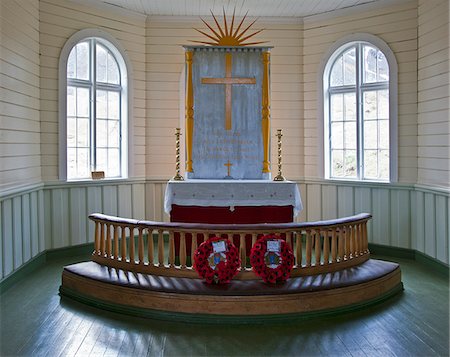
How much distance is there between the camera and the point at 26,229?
5.64m

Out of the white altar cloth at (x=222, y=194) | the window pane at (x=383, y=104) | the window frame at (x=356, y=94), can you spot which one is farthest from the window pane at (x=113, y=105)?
the window pane at (x=383, y=104)

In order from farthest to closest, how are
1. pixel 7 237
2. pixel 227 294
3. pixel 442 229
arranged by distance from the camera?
pixel 442 229 → pixel 7 237 → pixel 227 294

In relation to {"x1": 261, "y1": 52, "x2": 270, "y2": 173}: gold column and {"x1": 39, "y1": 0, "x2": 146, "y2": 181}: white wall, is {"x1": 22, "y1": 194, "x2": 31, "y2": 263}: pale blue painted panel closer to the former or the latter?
{"x1": 39, "y1": 0, "x2": 146, "y2": 181}: white wall

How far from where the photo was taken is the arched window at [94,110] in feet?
22.1

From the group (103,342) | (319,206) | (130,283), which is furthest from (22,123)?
(319,206)

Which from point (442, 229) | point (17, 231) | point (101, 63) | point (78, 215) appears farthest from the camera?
point (101, 63)

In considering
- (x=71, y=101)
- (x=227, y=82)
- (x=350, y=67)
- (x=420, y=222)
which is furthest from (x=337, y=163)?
(x=71, y=101)

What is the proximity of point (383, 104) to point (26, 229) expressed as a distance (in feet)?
16.3

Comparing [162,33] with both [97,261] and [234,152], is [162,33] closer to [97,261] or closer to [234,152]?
[234,152]

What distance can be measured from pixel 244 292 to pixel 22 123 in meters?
3.36

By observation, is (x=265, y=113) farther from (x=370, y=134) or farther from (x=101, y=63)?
(x=101, y=63)

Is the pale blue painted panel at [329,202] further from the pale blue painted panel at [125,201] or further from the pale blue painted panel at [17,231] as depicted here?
the pale blue painted panel at [17,231]

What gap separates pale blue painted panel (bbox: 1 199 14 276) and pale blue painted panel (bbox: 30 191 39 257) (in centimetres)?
65

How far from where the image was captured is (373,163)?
6988 mm
